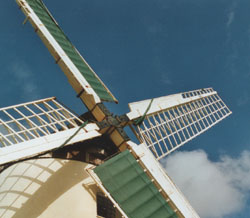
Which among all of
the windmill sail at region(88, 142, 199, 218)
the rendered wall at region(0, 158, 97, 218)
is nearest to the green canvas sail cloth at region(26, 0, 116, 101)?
the windmill sail at region(88, 142, 199, 218)

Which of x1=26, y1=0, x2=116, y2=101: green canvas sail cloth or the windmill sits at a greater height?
x1=26, y1=0, x2=116, y2=101: green canvas sail cloth

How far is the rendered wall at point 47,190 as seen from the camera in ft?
22.4

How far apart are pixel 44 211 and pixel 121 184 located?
80.7 inches

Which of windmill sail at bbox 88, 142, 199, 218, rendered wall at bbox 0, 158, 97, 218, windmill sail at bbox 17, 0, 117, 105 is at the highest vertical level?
windmill sail at bbox 17, 0, 117, 105

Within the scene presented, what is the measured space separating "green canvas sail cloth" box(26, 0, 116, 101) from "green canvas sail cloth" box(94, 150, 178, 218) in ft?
9.19

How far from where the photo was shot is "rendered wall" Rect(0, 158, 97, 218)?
22.4 ft

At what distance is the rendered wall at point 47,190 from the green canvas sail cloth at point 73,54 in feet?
9.83

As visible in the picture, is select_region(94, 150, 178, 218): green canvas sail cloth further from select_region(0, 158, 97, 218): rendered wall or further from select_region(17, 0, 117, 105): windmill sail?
select_region(17, 0, 117, 105): windmill sail

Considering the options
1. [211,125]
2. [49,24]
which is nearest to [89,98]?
[49,24]

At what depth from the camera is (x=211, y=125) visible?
1356 cm

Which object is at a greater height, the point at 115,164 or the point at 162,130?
the point at 162,130

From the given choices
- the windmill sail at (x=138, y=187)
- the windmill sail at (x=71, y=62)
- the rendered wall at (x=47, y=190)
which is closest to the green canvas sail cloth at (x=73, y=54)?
the windmill sail at (x=71, y=62)

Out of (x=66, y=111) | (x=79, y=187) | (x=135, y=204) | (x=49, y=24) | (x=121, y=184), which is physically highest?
(x=49, y=24)

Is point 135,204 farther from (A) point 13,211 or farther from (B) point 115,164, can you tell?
(A) point 13,211
